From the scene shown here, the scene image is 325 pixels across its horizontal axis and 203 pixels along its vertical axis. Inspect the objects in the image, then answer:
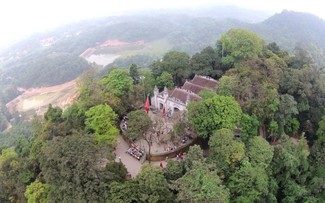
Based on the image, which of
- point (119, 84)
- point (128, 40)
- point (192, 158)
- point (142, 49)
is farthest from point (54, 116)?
point (128, 40)

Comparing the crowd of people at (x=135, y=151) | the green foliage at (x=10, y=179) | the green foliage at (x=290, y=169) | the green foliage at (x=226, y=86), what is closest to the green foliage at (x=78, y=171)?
the crowd of people at (x=135, y=151)

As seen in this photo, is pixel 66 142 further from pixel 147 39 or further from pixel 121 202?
pixel 147 39

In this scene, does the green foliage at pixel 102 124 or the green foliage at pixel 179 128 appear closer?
the green foliage at pixel 102 124

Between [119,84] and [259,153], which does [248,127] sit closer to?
[259,153]

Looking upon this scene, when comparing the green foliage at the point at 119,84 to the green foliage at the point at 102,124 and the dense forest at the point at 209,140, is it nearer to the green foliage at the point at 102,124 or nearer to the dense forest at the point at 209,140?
the dense forest at the point at 209,140

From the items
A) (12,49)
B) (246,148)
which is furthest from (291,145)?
(12,49)

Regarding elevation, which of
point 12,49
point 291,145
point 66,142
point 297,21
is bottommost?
point 12,49

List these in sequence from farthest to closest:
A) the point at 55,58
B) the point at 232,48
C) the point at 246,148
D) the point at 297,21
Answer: the point at 297,21 → the point at 55,58 → the point at 232,48 → the point at 246,148

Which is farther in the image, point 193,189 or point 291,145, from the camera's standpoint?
point 291,145
